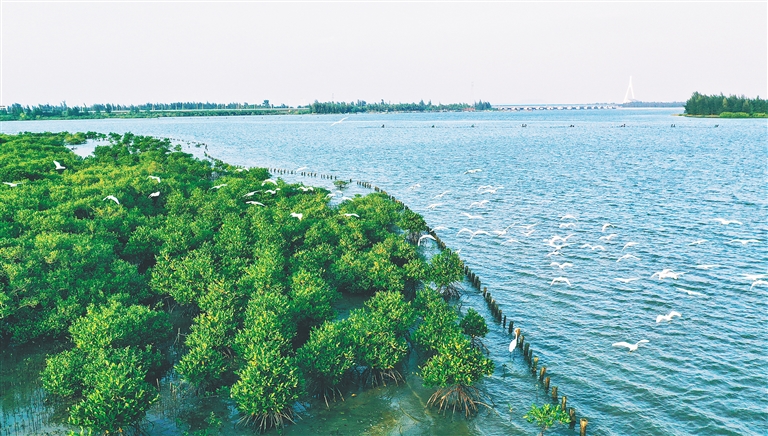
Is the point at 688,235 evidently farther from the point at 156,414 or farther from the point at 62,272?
the point at 62,272

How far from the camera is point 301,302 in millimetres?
29938

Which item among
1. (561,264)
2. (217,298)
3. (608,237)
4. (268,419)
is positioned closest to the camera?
(268,419)

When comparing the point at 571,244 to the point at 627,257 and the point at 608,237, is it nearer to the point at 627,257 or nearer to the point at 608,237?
the point at 608,237

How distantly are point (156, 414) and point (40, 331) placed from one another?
32.6 ft

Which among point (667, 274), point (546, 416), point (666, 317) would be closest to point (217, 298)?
point (546, 416)

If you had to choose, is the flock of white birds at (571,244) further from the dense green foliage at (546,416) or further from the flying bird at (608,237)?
the dense green foliage at (546,416)

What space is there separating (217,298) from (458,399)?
50.0 ft

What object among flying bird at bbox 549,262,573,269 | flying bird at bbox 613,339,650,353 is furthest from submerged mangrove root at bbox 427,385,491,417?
flying bird at bbox 549,262,573,269

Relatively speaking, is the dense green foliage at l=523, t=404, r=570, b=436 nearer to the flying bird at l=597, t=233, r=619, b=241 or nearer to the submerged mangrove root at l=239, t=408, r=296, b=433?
the submerged mangrove root at l=239, t=408, r=296, b=433

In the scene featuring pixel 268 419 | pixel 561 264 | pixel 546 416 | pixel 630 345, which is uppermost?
pixel 561 264

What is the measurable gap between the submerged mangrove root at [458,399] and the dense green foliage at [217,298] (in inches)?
19.4

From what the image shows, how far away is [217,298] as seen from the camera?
98.8ft

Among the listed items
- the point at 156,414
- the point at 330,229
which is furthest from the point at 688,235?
the point at 156,414

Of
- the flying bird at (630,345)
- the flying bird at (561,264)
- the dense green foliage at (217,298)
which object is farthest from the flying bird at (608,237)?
the flying bird at (630,345)
